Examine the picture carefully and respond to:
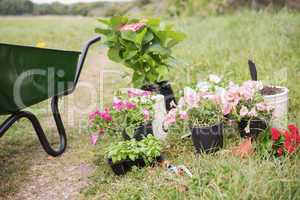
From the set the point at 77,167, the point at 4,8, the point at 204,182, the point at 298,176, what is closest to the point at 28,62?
the point at 77,167

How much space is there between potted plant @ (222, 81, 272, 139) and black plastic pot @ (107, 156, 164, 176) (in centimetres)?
50

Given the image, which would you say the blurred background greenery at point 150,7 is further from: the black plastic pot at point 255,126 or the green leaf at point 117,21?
the black plastic pot at point 255,126

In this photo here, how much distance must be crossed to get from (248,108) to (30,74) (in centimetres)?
128

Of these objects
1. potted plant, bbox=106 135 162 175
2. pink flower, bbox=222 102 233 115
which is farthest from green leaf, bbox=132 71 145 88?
pink flower, bbox=222 102 233 115

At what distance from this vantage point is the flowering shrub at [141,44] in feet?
8.44

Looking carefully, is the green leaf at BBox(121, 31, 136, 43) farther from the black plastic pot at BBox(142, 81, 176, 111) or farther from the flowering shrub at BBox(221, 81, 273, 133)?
the flowering shrub at BBox(221, 81, 273, 133)

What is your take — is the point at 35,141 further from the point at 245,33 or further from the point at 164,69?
the point at 245,33

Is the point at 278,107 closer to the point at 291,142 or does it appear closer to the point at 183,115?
the point at 291,142

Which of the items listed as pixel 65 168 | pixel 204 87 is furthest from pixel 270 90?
pixel 65 168

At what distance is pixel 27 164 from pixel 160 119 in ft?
3.02

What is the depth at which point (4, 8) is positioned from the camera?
7.58 m

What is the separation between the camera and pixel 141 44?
2.62 m

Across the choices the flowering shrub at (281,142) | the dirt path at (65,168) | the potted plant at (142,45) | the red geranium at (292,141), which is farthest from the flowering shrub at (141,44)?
the red geranium at (292,141)

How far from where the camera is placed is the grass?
5.13 ft
